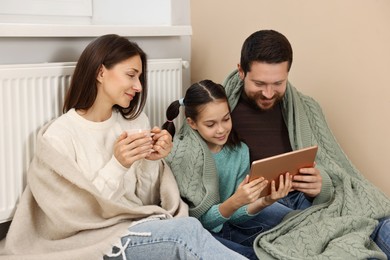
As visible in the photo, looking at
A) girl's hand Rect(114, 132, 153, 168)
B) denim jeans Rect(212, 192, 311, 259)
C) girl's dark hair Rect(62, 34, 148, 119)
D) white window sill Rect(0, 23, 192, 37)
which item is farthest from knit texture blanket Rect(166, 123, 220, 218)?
white window sill Rect(0, 23, 192, 37)

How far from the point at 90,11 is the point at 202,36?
495 millimetres

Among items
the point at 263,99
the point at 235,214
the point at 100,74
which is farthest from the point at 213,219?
the point at 100,74

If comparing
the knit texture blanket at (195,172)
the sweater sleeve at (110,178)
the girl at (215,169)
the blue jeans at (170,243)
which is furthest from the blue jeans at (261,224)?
the sweater sleeve at (110,178)

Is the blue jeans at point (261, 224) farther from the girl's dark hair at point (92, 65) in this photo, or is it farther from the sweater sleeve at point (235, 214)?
the girl's dark hair at point (92, 65)

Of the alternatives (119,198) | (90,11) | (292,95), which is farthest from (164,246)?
(90,11)

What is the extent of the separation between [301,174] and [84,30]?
0.86 m

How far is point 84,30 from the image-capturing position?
2.07 m

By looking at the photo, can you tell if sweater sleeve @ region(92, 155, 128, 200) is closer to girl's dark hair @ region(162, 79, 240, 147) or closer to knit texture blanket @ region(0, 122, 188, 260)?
knit texture blanket @ region(0, 122, 188, 260)

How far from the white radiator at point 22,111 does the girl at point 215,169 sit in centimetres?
41

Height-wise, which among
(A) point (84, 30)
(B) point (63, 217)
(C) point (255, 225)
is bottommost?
(C) point (255, 225)

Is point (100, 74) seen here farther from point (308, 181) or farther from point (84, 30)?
point (308, 181)

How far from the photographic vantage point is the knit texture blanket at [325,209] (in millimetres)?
1742

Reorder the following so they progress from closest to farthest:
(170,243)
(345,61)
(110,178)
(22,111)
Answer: (170,243), (110,178), (22,111), (345,61)

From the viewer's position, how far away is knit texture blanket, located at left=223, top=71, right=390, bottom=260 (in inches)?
68.6
